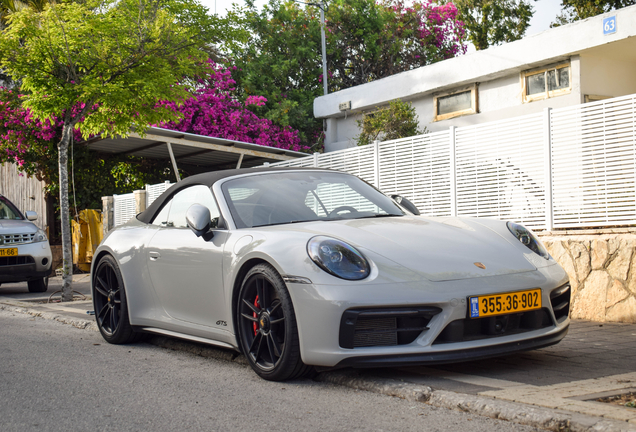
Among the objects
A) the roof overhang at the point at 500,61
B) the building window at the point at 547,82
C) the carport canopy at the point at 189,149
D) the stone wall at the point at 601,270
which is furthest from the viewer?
the carport canopy at the point at 189,149

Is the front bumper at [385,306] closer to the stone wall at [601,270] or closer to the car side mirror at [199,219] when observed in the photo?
the car side mirror at [199,219]

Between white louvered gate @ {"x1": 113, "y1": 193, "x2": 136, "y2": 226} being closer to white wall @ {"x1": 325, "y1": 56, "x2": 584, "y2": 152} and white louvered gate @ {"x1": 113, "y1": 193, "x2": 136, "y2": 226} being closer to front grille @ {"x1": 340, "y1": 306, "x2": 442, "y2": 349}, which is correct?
white wall @ {"x1": 325, "y1": 56, "x2": 584, "y2": 152}

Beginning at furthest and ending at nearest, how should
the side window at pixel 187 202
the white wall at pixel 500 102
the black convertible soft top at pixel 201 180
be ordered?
the white wall at pixel 500 102, the black convertible soft top at pixel 201 180, the side window at pixel 187 202

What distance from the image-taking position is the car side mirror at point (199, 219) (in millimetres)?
4910

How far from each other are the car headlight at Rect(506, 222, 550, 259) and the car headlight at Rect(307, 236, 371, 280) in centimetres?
133

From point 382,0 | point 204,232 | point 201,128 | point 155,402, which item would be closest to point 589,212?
point 204,232

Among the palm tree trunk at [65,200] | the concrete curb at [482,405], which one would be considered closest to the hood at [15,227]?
the palm tree trunk at [65,200]

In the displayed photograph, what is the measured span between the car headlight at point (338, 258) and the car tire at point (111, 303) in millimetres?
2562

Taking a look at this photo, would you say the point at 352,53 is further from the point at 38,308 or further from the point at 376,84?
the point at 38,308

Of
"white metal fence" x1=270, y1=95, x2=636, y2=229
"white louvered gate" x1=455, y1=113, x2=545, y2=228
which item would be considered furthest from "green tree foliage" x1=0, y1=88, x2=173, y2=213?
"white louvered gate" x1=455, y1=113, x2=545, y2=228

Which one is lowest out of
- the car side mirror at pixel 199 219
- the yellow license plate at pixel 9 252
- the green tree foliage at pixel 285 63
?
the yellow license plate at pixel 9 252

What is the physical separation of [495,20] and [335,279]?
3002 centimetres

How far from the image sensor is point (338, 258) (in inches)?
162

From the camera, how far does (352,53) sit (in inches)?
1119
